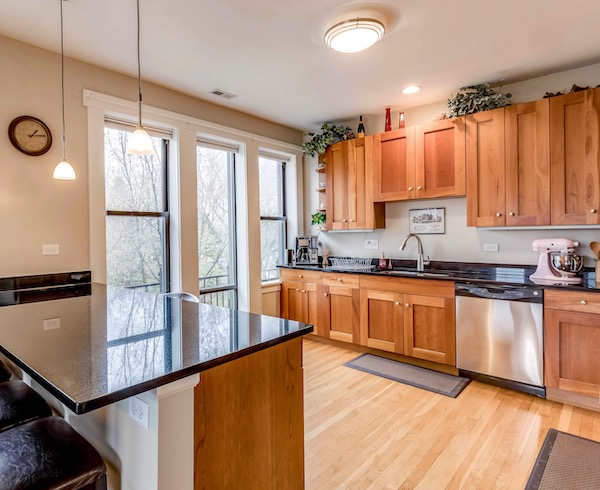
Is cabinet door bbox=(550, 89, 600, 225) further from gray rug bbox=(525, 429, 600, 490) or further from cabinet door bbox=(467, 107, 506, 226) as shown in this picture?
gray rug bbox=(525, 429, 600, 490)

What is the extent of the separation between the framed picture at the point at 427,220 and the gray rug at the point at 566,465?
2042 millimetres

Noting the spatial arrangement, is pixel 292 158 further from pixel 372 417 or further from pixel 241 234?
pixel 372 417

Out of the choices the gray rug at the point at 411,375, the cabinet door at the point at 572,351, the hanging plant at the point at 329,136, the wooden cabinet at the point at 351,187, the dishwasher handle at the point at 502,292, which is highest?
the hanging plant at the point at 329,136

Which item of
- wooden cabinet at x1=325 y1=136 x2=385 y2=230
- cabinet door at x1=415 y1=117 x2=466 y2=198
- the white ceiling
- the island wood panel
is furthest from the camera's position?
wooden cabinet at x1=325 y1=136 x2=385 y2=230

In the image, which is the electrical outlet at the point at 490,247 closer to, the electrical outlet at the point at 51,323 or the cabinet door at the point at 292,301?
the cabinet door at the point at 292,301

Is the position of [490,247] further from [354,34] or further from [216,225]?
[216,225]

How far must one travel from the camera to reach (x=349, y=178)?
4094 millimetres

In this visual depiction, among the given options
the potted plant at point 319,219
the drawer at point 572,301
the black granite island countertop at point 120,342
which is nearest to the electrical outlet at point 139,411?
the black granite island countertop at point 120,342

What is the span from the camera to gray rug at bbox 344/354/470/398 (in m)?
2.95

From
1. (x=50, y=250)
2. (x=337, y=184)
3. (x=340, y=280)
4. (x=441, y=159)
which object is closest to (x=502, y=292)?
(x=441, y=159)

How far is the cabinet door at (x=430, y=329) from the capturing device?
313 centimetres

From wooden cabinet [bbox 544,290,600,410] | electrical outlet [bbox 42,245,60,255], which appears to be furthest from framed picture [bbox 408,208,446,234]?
electrical outlet [bbox 42,245,60,255]

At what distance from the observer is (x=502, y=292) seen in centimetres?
284

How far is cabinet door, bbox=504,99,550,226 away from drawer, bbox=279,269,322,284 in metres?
1.99
